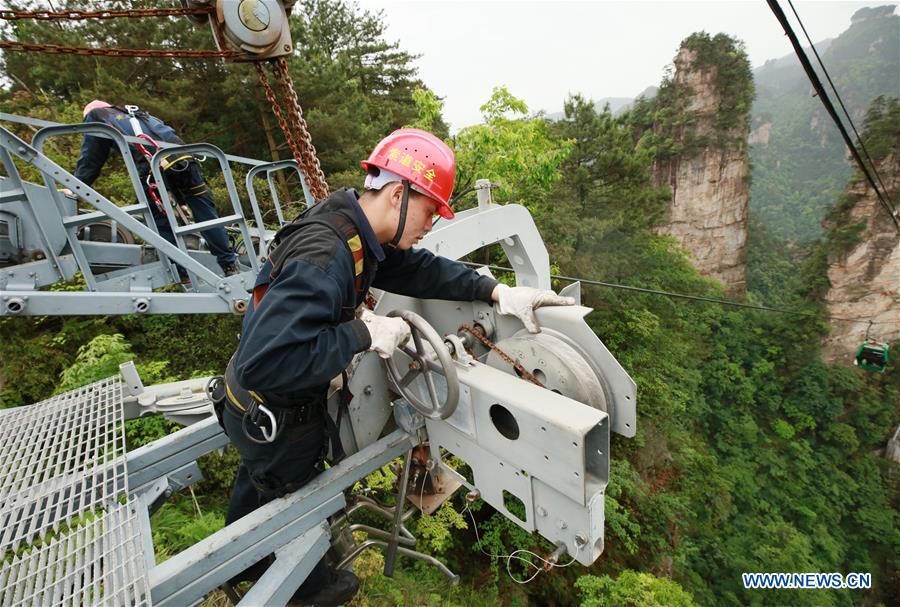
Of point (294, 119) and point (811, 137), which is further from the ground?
point (294, 119)

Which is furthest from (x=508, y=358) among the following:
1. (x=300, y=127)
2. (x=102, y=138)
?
(x=102, y=138)

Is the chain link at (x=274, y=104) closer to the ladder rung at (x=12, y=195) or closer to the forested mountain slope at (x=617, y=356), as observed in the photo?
the ladder rung at (x=12, y=195)

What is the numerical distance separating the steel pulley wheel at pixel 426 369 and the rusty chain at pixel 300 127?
40.8 inches

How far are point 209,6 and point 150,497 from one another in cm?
257

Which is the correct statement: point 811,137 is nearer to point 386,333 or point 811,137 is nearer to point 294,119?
point 294,119

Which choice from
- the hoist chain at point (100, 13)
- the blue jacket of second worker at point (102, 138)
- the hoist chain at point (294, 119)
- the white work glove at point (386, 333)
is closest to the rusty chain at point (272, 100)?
the hoist chain at point (294, 119)

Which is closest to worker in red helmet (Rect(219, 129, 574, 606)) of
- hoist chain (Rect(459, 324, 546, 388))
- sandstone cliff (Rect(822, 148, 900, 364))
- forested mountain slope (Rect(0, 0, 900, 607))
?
hoist chain (Rect(459, 324, 546, 388))

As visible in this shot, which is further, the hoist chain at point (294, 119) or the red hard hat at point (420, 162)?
the hoist chain at point (294, 119)

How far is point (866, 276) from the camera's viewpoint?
27.3 m

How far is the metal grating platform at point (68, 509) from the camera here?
4.63ft

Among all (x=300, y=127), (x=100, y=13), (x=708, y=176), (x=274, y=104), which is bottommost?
(x=708, y=176)

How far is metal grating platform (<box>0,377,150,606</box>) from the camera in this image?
1410 millimetres

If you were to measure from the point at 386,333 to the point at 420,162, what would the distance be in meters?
0.80

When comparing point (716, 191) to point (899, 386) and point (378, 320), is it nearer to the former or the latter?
point (899, 386)
